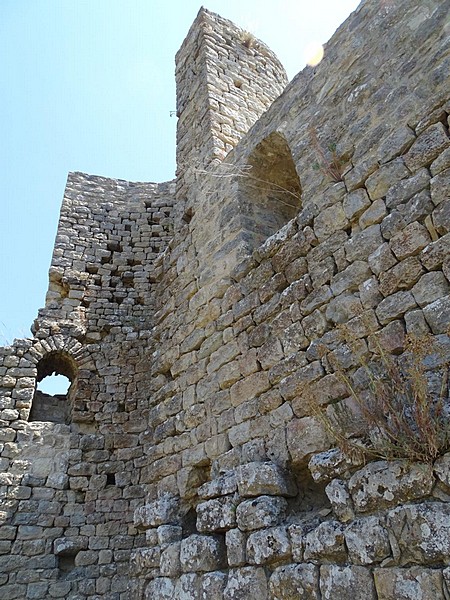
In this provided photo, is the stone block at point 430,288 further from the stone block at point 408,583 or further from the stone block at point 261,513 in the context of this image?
the stone block at point 261,513

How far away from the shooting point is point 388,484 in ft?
7.57

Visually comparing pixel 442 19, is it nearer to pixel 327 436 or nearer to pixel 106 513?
pixel 327 436

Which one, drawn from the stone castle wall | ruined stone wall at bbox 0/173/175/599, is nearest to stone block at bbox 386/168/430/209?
the stone castle wall

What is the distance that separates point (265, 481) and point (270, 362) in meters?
0.83

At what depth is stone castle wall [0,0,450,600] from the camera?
8.18 feet

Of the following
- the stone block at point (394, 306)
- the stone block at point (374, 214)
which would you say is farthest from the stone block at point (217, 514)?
the stone block at point (374, 214)

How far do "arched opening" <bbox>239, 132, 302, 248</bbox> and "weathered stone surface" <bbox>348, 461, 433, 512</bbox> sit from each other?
2.52m

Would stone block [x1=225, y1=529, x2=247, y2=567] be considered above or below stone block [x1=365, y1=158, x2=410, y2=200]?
below

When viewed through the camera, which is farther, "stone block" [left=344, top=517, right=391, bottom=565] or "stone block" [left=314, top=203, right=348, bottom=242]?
"stone block" [left=314, top=203, right=348, bottom=242]

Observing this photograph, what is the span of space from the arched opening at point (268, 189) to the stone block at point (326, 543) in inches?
104

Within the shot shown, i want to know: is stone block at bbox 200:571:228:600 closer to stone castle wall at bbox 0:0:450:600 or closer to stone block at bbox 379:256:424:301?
stone castle wall at bbox 0:0:450:600

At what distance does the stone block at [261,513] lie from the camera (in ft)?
9.15

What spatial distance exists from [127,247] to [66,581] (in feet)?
17.5

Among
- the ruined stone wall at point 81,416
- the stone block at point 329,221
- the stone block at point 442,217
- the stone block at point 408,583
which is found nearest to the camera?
the stone block at point 408,583
